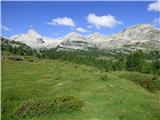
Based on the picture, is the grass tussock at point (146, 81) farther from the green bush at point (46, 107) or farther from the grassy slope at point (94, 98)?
the green bush at point (46, 107)

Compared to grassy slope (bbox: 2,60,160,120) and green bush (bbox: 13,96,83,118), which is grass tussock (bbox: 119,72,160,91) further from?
green bush (bbox: 13,96,83,118)

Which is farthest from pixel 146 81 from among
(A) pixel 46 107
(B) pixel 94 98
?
(A) pixel 46 107

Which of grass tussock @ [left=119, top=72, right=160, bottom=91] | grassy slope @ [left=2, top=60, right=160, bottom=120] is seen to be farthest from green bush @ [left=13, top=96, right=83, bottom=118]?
grass tussock @ [left=119, top=72, right=160, bottom=91]

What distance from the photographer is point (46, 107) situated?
35.4m

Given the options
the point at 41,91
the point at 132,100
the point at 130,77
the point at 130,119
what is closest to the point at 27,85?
the point at 41,91

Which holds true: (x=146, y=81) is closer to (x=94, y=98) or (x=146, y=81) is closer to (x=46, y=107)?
(x=94, y=98)

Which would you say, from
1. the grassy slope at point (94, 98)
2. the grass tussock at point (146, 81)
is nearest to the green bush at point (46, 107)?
the grassy slope at point (94, 98)

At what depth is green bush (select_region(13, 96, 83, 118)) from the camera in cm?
3491

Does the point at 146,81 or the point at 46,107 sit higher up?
the point at 46,107

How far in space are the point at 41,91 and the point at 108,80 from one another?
14.3 m

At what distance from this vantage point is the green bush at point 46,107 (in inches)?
1374

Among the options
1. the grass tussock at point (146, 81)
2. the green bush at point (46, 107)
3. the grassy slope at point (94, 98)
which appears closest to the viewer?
the grassy slope at point (94, 98)

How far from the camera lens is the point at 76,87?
4719cm

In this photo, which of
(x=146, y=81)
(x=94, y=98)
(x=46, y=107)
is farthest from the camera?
(x=146, y=81)
